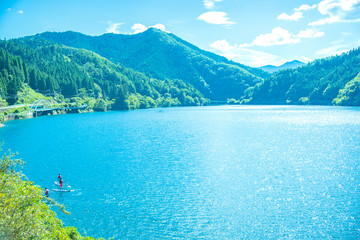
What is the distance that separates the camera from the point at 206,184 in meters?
51.3

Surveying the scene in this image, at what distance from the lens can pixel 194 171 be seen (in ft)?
195

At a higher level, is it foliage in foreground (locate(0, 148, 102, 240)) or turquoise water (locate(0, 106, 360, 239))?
foliage in foreground (locate(0, 148, 102, 240))

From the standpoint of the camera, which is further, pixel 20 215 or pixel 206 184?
pixel 206 184

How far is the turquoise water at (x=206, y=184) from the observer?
35688 mm

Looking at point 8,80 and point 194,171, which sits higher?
point 8,80

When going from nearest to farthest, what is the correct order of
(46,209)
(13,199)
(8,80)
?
1. (13,199)
2. (46,209)
3. (8,80)

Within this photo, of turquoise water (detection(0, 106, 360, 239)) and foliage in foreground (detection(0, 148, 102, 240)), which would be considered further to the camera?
turquoise water (detection(0, 106, 360, 239))

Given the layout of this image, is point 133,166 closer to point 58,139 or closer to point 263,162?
point 263,162

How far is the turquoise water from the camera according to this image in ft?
117

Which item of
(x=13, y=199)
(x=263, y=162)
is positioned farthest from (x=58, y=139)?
(x=13, y=199)

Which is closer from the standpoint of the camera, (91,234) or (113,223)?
(91,234)

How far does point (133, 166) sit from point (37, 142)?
146 ft

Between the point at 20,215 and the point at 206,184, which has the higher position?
the point at 20,215

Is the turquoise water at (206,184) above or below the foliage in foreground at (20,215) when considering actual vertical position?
below
